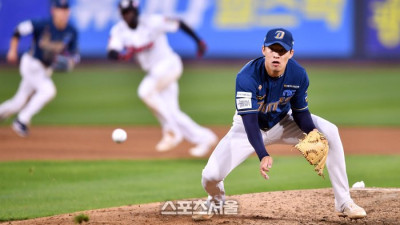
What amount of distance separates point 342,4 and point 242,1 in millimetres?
2771

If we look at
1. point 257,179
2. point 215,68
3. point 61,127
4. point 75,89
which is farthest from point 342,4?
point 257,179

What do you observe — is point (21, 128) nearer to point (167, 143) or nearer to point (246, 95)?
point (167, 143)

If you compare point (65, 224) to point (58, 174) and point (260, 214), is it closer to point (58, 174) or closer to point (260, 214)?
point (260, 214)

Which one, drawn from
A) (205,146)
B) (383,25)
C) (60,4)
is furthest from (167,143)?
(383,25)

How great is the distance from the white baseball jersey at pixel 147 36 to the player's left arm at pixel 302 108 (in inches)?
202

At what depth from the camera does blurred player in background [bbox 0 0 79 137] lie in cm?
1255

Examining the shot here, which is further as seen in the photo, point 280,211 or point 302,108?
point 280,211

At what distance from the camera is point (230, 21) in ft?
69.1

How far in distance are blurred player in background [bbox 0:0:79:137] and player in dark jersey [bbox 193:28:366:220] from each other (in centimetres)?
666

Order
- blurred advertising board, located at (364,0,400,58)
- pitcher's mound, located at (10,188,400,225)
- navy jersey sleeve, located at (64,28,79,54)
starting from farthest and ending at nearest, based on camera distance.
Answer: blurred advertising board, located at (364,0,400,58) < navy jersey sleeve, located at (64,28,79,54) < pitcher's mound, located at (10,188,400,225)

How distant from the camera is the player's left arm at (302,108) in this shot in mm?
6172

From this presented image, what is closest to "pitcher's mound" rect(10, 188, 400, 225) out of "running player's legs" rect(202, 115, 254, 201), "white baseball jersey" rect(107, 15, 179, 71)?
"running player's legs" rect(202, 115, 254, 201)

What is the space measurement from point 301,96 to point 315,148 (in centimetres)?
48

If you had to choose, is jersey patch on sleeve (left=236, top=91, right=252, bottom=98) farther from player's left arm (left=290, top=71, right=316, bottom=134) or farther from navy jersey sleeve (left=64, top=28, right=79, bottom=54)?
navy jersey sleeve (left=64, top=28, right=79, bottom=54)
